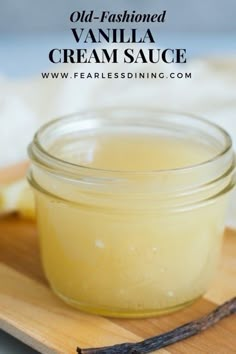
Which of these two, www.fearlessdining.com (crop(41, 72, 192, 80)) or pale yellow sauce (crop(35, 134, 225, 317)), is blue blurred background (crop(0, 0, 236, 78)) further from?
pale yellow sauce (crop(35, 134, 225, 317))

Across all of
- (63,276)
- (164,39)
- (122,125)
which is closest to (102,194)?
(63,276)

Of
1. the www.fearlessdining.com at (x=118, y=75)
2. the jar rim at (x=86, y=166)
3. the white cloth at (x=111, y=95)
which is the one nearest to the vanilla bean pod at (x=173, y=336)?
the jar rim at (x=86, y=166)

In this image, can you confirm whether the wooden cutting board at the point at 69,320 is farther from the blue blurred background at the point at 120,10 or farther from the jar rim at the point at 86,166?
the blue blurred background at the point at 120,10

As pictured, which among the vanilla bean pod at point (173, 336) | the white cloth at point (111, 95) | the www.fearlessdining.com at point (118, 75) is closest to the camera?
the vanilla bean pod at point (173, 336)

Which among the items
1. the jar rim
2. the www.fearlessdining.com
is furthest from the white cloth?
the jar rim

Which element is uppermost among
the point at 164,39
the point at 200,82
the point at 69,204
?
the point at 69,204

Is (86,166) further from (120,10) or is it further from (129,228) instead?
(120,10)

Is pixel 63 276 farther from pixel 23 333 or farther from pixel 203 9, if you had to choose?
pixel 203 9
